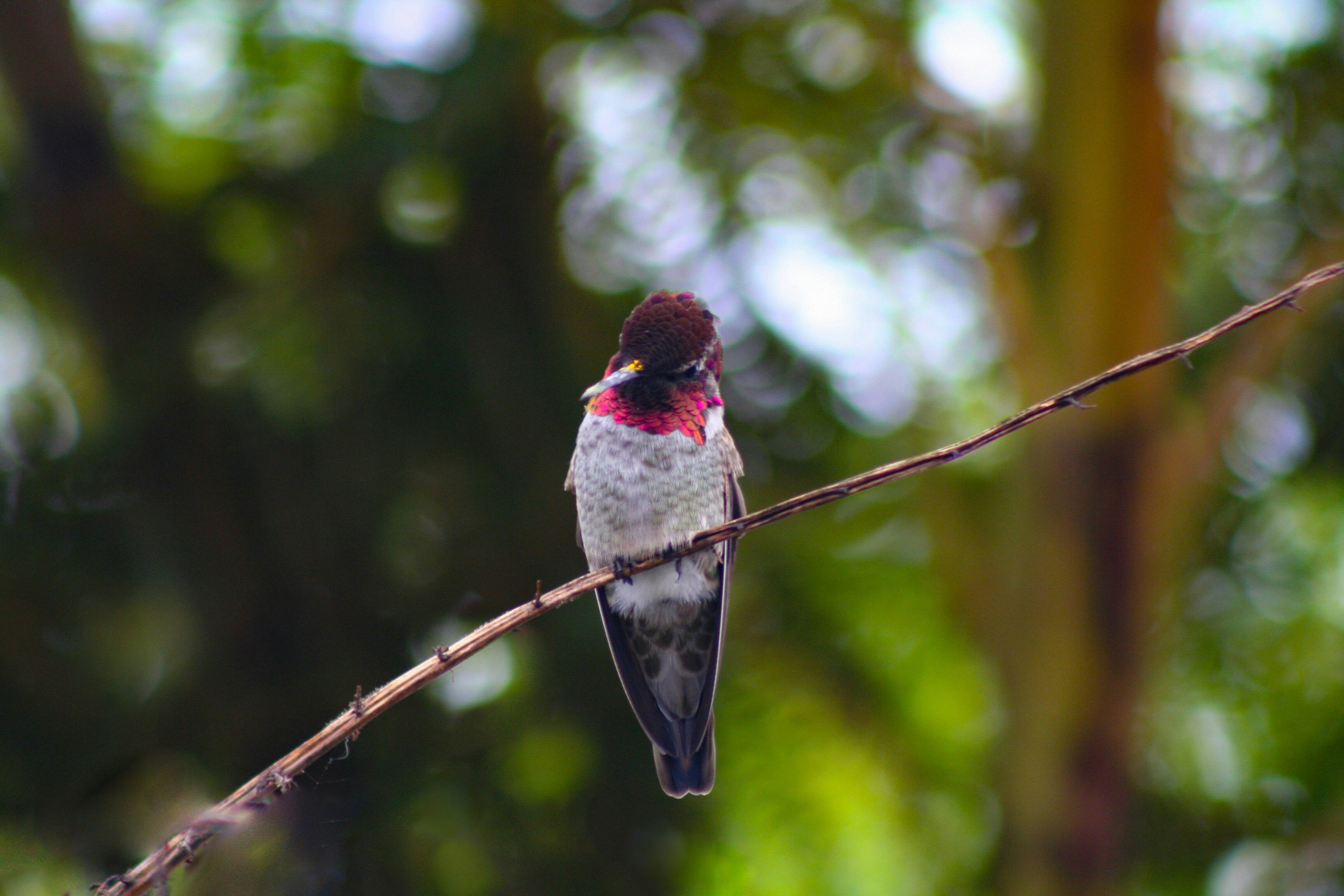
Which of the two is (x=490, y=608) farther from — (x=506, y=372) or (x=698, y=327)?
(x=698, y=327)

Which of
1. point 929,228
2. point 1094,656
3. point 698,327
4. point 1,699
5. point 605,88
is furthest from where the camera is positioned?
point 929,228

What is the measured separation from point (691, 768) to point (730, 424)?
102 inches

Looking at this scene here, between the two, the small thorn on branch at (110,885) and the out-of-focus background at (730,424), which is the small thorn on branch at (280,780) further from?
the out-of-focus background at (730,424)

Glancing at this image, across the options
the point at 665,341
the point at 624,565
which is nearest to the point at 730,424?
the point at 624,565

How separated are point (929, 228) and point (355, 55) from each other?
309 cm

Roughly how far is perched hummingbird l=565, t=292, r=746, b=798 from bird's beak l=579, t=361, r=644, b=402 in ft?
0.46

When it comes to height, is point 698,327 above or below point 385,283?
below

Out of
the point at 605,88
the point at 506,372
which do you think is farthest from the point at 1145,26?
the point at 506,372

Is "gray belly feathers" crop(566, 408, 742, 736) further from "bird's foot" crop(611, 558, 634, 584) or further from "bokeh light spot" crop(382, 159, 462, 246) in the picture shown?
"bokeh light spot" crop(382, 159, 462, 246)

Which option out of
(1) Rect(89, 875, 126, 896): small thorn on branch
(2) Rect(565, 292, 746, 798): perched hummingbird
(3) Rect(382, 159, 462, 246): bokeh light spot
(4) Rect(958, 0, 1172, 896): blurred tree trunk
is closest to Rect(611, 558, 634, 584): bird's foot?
(2) Rect(565, 292, 746, 798): perched hummingbird

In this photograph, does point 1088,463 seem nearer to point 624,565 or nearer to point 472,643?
point 624,565

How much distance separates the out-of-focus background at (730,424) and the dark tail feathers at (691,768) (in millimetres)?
1507

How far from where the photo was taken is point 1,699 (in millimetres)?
3768

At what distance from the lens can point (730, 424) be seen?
4.76 metres
